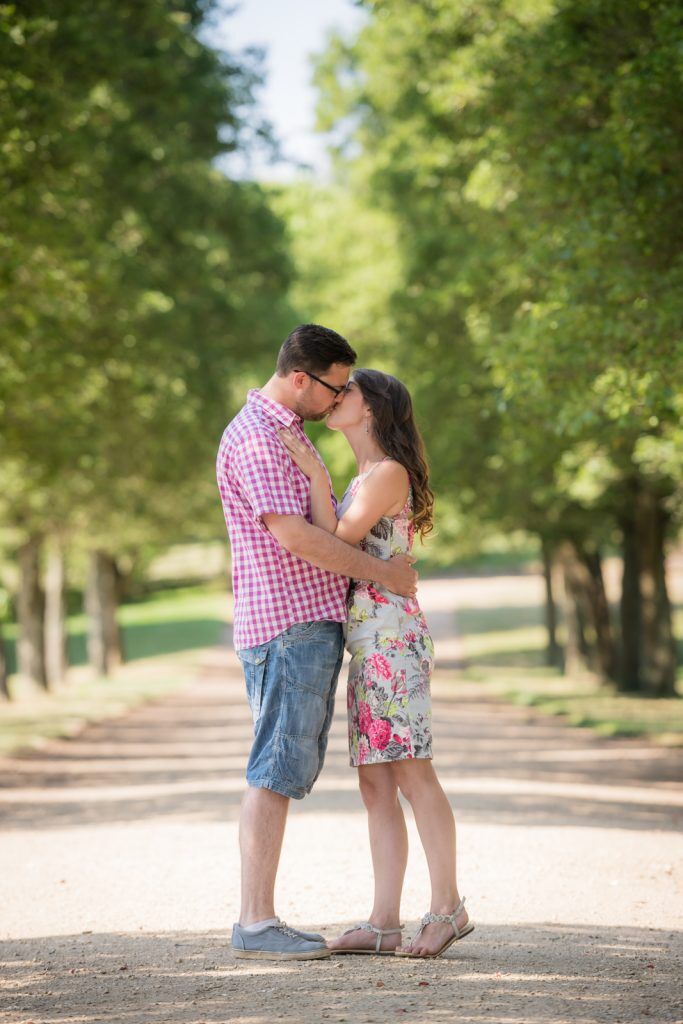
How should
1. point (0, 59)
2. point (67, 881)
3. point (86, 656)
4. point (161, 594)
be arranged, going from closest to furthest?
point (67, 881) < point (0, 59) < point (86, 656) < point (161, 594)

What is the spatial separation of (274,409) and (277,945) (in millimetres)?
2106

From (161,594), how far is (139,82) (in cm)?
5730

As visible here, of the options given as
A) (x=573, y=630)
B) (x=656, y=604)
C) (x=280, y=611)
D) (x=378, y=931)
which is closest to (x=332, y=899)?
(x=378, y=931)

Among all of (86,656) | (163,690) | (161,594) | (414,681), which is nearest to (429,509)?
(414,681)

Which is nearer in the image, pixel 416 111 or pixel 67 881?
pixel 67 881

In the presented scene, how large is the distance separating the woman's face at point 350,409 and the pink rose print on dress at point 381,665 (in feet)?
3.11

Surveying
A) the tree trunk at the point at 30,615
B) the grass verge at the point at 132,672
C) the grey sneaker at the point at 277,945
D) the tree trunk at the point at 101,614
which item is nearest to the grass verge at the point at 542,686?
the grass verge at the point at 132,672

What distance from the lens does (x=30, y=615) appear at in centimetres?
2770

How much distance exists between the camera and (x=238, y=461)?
5.15 meters

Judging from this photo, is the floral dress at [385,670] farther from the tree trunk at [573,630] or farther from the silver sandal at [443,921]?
the tree trunk at [573,630]

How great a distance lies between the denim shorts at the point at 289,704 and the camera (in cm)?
511

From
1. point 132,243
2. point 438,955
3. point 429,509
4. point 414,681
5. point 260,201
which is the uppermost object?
point 260,201

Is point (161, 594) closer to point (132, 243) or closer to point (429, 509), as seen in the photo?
point (132, 243)

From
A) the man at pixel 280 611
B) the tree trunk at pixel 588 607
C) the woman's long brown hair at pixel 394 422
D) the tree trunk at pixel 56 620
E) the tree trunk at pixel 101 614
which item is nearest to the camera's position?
the man at pixel 280 611
